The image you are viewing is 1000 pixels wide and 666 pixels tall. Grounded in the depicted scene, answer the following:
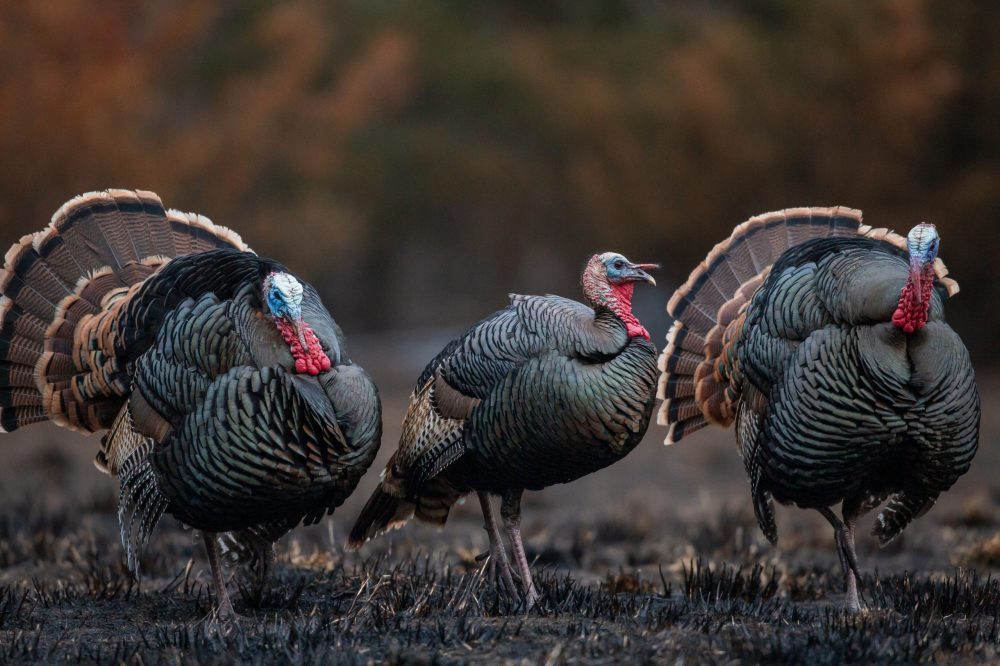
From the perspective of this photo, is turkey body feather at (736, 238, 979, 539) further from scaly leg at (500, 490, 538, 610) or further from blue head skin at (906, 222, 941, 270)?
scaly leg at (500, 490, 538, 610)

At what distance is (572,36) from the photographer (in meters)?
20.0

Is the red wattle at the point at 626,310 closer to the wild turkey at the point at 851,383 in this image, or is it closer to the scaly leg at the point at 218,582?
the wild turkey at the point at 851,383

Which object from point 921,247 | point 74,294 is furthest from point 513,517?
point 74,294

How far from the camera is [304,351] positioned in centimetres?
448

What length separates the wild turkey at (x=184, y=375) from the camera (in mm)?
4359

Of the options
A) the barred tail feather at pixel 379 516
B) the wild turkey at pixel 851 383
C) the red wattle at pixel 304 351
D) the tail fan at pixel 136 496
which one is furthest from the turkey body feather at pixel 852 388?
the tail fan at pixel 136 496

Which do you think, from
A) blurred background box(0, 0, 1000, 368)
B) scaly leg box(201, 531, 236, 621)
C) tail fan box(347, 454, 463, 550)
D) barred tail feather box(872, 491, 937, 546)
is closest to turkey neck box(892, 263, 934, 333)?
barred tail feather box(872, 491, 937, 546)

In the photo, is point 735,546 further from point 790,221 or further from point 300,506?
point 300,506

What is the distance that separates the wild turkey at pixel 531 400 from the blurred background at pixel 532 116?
8136 millimetres

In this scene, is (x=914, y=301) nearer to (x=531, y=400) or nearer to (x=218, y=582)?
(x=531, y=400)

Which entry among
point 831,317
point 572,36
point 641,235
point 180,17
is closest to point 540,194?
point 572,36

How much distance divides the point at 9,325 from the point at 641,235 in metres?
11.6

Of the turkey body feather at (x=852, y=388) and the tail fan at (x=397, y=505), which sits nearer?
the turkey body feather at (x=852, y=388)

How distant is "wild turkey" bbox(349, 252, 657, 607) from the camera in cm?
462
